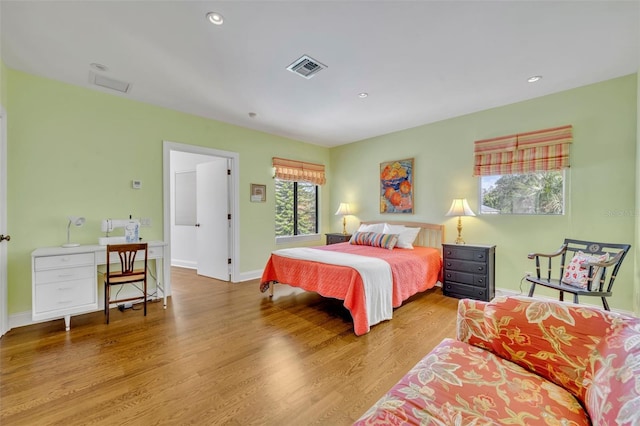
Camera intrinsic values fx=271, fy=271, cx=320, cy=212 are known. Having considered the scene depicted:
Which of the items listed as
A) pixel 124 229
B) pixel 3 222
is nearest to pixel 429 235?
pixel 124 229

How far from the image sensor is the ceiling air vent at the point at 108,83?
9.53 ft

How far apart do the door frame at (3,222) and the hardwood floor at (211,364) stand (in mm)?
183

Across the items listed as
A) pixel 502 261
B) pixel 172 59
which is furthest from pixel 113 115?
pixel 502 261

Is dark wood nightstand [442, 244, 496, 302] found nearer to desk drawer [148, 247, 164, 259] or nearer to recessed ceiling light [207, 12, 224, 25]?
recessed ceiling light [207, 12, 224, 25]

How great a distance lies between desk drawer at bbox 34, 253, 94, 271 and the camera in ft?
8.45

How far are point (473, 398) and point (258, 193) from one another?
4249mm

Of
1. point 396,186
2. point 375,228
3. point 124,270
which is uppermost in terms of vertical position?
point 396,186

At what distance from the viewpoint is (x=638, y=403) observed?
752mm

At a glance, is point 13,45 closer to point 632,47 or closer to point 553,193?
point 632,47

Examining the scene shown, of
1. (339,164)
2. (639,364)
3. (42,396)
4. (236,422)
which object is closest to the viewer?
(639,364)

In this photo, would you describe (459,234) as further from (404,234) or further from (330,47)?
(330,47)

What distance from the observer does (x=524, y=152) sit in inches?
138

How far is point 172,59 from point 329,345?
3.01 meters

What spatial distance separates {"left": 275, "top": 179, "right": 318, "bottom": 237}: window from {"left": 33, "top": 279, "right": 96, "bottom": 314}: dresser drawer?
2954mm
